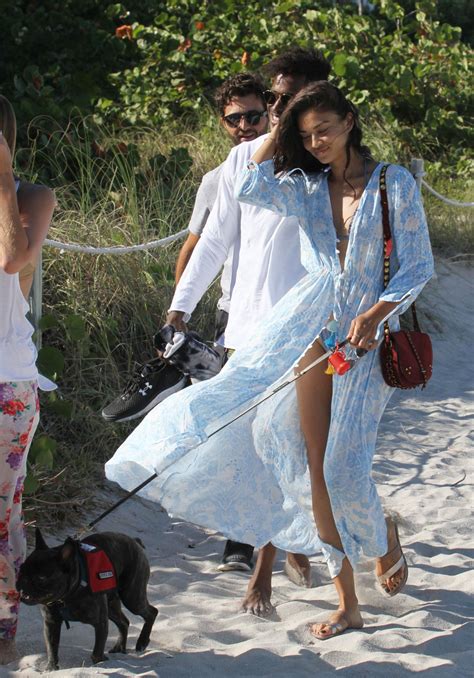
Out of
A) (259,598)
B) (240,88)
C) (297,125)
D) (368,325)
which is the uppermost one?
(240,88)

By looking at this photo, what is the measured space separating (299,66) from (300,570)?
195 cm

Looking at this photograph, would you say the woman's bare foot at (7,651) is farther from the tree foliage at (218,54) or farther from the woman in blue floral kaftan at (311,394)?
the tree foliage at (218,54)

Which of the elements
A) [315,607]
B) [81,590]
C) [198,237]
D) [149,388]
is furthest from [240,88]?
[81,590]

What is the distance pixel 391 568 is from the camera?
3.88 metres

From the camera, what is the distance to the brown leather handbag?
3453 mm

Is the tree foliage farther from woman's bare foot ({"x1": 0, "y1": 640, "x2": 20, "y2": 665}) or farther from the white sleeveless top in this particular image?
woman's bare foot ({"x1": 0, "y1": 640, "x2": 20, "y2": 665})

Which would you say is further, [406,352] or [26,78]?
[26,78]

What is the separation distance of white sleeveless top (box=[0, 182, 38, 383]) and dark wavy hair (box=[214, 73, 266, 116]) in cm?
160

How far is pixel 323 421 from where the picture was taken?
3.58 meters

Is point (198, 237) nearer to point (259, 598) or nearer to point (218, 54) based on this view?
point (259, 598)

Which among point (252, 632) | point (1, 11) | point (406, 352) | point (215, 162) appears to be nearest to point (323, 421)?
point (406, 352)

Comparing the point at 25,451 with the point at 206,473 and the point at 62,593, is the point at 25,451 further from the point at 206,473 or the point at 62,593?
the point at 206,473

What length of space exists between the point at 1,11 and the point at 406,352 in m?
7.88

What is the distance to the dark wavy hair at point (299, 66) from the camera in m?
3.90
